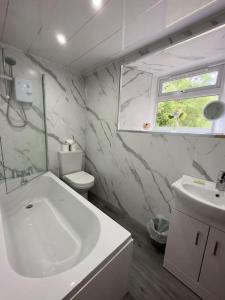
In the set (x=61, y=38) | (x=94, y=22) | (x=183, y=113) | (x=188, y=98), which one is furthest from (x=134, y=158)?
(x=61, y=38)

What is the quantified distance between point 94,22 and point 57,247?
6.95 feet

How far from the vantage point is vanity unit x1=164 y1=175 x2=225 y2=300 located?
1.00m

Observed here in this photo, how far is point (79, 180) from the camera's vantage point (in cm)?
208

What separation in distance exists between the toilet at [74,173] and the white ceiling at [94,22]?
1454 mm

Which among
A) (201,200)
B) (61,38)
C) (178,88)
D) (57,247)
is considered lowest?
(57,247)

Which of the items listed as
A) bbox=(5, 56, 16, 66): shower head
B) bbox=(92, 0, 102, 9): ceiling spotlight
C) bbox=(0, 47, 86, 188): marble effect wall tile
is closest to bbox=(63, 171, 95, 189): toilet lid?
bbox=(0, 47, 86, 188): marble effect wall tile

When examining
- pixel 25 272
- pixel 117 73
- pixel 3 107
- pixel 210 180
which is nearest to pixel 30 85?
pixel 3 107

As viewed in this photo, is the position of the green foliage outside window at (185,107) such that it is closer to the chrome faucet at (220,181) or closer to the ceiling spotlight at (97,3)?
the chrome faucet at (220,181)

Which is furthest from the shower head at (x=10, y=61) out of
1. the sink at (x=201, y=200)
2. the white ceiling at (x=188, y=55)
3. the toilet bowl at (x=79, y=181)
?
the sink at (x=201, y=200)

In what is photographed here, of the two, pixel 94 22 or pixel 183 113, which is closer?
pixel 94 22

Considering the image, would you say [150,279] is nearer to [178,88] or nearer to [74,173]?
[74,173]

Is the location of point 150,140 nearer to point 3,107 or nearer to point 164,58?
point 164,58

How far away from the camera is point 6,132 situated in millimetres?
1808

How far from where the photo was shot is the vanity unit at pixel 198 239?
39.3 inches
